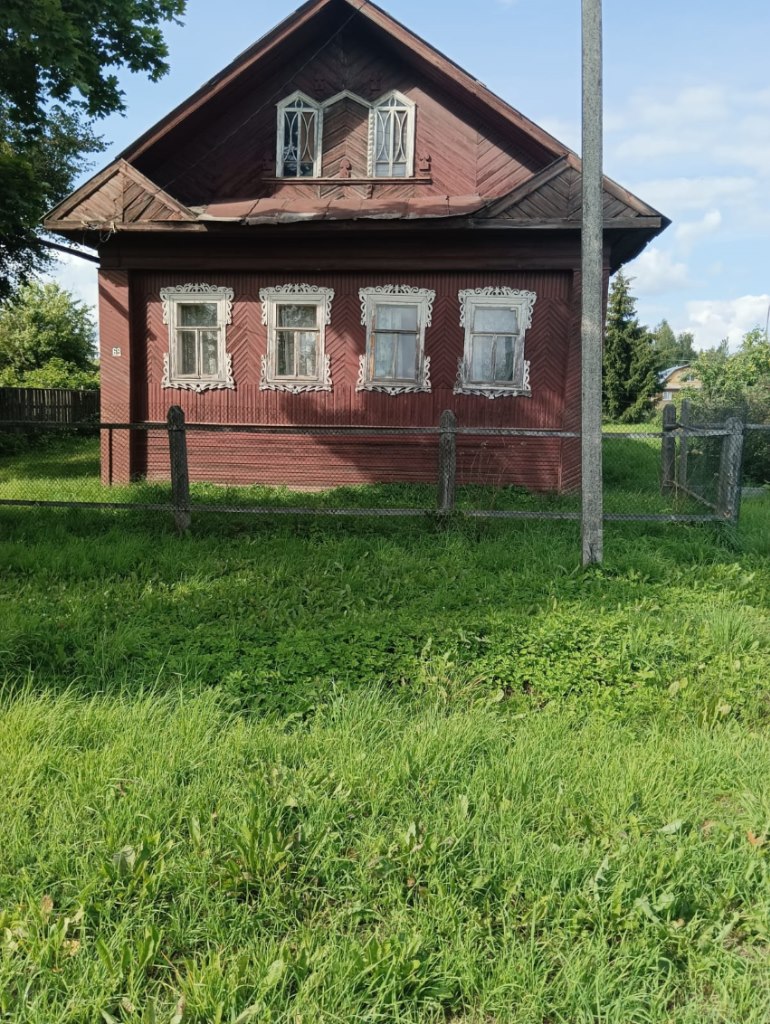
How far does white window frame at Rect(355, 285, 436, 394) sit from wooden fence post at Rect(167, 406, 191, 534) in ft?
14.3

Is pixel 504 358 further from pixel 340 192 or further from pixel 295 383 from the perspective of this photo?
pixel 340 192

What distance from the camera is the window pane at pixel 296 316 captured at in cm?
1198

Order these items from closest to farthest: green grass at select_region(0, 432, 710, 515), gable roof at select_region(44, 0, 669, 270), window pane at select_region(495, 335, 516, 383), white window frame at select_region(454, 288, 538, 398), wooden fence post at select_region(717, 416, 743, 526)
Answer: wooden fence post at select_region(717, 416, 743, 526), green grass at select_region(0, 432, 710, 515), gable roof at select_region(44, 0, 669, 270), white window frame at select_region(454, 288, 538, 398), window pane at select_region(495, 335, 516, 383)

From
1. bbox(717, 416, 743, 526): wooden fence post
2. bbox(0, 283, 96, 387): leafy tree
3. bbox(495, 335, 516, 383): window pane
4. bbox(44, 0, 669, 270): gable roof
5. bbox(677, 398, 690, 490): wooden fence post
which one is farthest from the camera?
bbox(0, 283, 96, 387): leafy tree

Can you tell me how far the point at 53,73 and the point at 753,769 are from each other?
11.5 meters

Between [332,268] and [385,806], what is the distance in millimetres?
9999

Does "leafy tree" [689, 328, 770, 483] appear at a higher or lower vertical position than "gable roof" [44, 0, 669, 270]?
lower

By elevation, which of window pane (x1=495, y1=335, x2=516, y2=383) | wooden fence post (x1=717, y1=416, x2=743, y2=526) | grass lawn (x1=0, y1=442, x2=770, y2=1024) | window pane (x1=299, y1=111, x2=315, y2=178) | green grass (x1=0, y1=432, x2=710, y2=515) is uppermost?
window pane (x1=299, y1=111, x2=315, y2=178)

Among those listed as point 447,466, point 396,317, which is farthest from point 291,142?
point 447,466

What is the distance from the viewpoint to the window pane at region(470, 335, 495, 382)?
1163 centimetres

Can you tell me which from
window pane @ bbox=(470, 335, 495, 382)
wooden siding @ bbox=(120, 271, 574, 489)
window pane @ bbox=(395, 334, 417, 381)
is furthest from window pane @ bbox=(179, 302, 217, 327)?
window pane @ bbox=(470, 335, 495, 382)

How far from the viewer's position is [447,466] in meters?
8.03

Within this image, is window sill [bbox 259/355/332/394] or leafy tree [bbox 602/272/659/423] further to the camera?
leafy tree [bbox 602/272/659/423]

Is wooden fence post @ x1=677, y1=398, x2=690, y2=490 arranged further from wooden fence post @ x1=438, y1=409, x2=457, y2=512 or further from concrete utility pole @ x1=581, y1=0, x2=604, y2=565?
wooden fence post @ x1=438, y1=409, x2=457, y2=512
